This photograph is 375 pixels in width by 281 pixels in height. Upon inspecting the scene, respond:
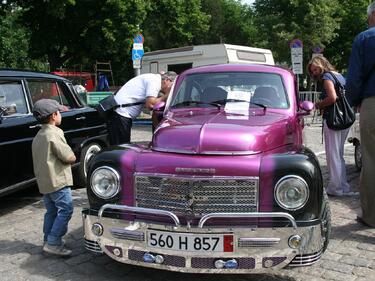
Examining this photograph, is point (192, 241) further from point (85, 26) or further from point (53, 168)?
point (85, 26)

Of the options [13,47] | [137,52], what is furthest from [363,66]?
[13,47]

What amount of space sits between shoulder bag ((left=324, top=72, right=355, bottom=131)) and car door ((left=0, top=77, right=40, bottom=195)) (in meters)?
3.76

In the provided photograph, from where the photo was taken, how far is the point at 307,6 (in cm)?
2792

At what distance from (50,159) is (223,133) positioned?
1.60 metres

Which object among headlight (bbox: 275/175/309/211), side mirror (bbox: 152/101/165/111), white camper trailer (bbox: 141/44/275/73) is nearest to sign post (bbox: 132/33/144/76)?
white camper trailer (bbox: 141/44/275/73)

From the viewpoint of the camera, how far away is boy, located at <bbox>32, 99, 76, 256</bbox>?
4.41 meters

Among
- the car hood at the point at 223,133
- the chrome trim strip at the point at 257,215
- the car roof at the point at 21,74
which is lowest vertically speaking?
the chrome trim strip at the point at 257,215

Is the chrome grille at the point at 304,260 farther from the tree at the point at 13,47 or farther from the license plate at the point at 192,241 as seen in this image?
the tree at the point at 13,47

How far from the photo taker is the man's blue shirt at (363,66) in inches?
192

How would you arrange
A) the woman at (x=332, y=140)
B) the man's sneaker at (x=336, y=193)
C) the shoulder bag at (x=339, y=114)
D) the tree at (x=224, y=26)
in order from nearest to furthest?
the shoulder bag at (x=339, y=114) → the woman at (x=332, y=140) → the man's sneaker at (x=336, y=193) → the tree at (x=224, y=26)

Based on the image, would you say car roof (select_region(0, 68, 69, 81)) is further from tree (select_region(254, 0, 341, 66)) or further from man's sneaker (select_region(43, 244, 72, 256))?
tree (select_region(254, 0, 341, 66))

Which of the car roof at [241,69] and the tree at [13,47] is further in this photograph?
the tree at [13,47]

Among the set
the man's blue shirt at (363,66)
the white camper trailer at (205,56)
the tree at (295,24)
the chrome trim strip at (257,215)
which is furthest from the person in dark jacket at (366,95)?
the tree at (295,24)

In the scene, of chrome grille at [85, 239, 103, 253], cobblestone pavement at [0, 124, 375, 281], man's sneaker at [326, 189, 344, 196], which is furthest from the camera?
man's sneaker at [326, 189, 344, 196]
